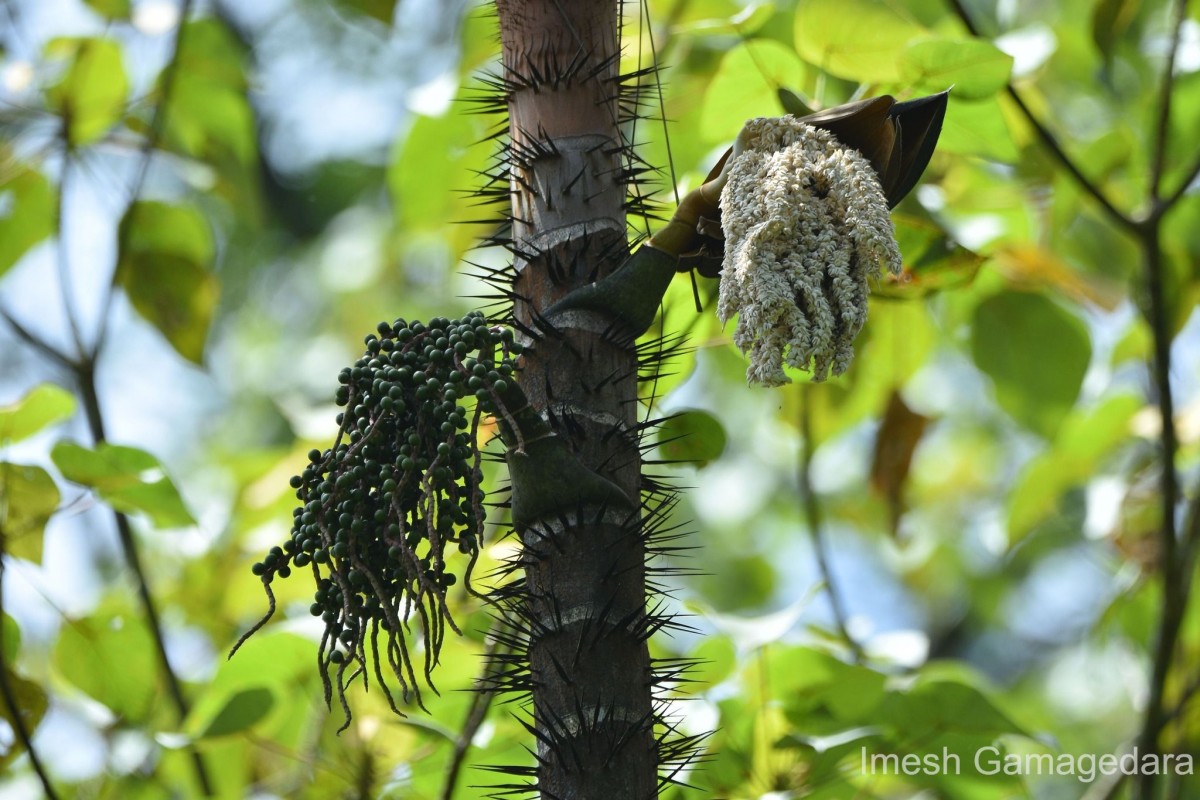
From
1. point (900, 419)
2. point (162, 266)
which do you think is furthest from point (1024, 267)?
point (162, 266)

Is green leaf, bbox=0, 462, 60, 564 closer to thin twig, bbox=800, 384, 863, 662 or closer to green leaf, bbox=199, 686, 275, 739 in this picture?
green leaf, bbox=199, 686, 275, 739

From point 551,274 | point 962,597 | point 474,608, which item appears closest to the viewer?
point 551,274

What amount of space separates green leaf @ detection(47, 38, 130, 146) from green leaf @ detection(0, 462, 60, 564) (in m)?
0.90

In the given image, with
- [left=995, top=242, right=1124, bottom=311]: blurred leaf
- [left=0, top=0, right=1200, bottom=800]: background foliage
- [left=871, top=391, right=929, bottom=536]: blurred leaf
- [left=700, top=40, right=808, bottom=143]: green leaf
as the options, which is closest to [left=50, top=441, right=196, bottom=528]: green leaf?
[left=0, top=0, right=1200, bottom=800]: background foliage

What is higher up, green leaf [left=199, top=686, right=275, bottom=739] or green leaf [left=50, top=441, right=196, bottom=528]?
green leaf [left=50, top=441, right=196, bottom=528]

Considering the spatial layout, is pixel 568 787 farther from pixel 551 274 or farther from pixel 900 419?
pixel 900 419

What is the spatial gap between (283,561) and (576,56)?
67cm

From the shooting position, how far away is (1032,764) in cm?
288

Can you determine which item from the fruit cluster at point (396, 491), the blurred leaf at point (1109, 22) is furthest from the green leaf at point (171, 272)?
the blurred leaf at point (1109, 22)

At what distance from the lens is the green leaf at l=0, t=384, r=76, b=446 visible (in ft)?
7.08

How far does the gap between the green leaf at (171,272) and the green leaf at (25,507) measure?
1.81ft

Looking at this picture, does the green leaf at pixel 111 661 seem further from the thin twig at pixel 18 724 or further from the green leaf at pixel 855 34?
the green leaf at pixel 855 34

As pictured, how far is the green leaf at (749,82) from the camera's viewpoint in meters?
2.01

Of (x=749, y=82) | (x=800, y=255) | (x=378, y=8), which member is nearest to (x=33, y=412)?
(x=378, y=8)
